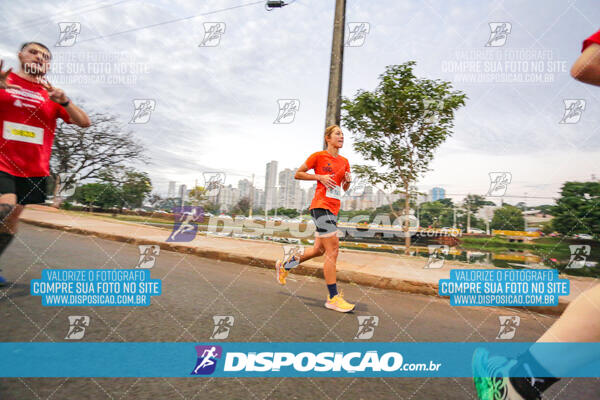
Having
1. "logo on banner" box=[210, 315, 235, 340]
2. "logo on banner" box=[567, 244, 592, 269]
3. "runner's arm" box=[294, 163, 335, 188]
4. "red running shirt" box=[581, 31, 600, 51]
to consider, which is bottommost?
"logo on banner" box=[210, 315, 235, 340]

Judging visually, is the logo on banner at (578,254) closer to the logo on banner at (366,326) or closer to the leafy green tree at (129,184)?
the logo on banner at (366,326)

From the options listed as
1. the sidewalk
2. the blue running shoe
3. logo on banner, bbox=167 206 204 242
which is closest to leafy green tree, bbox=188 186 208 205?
logo on banner, bbox=167 206 204 242

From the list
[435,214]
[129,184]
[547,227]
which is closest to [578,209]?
[547,227]

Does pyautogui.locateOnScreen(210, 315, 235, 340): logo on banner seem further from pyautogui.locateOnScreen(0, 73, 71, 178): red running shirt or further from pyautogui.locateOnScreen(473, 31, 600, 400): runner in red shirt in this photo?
pyautogui.locateOnScreen(0, 73, 71, 178): red running shirt

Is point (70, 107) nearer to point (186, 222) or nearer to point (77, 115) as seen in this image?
point (77, 115)

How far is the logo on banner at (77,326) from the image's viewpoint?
1.91 m

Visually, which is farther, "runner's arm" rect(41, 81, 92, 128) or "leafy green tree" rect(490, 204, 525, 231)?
"leafy green tree" rect(490, 204, 525, 231)

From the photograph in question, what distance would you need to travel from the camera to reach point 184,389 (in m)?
1.43

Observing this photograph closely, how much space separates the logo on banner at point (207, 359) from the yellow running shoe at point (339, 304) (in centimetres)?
141

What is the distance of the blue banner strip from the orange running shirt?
1.40 metres

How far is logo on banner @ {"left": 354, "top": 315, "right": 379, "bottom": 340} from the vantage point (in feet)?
7.72

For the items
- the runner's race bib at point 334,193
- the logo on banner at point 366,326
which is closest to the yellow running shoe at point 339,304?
the logo on banner at point 366,326

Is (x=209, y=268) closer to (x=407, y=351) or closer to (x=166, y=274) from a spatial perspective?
(x=166, y=274)

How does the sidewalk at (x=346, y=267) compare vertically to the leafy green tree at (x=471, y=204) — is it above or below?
below
